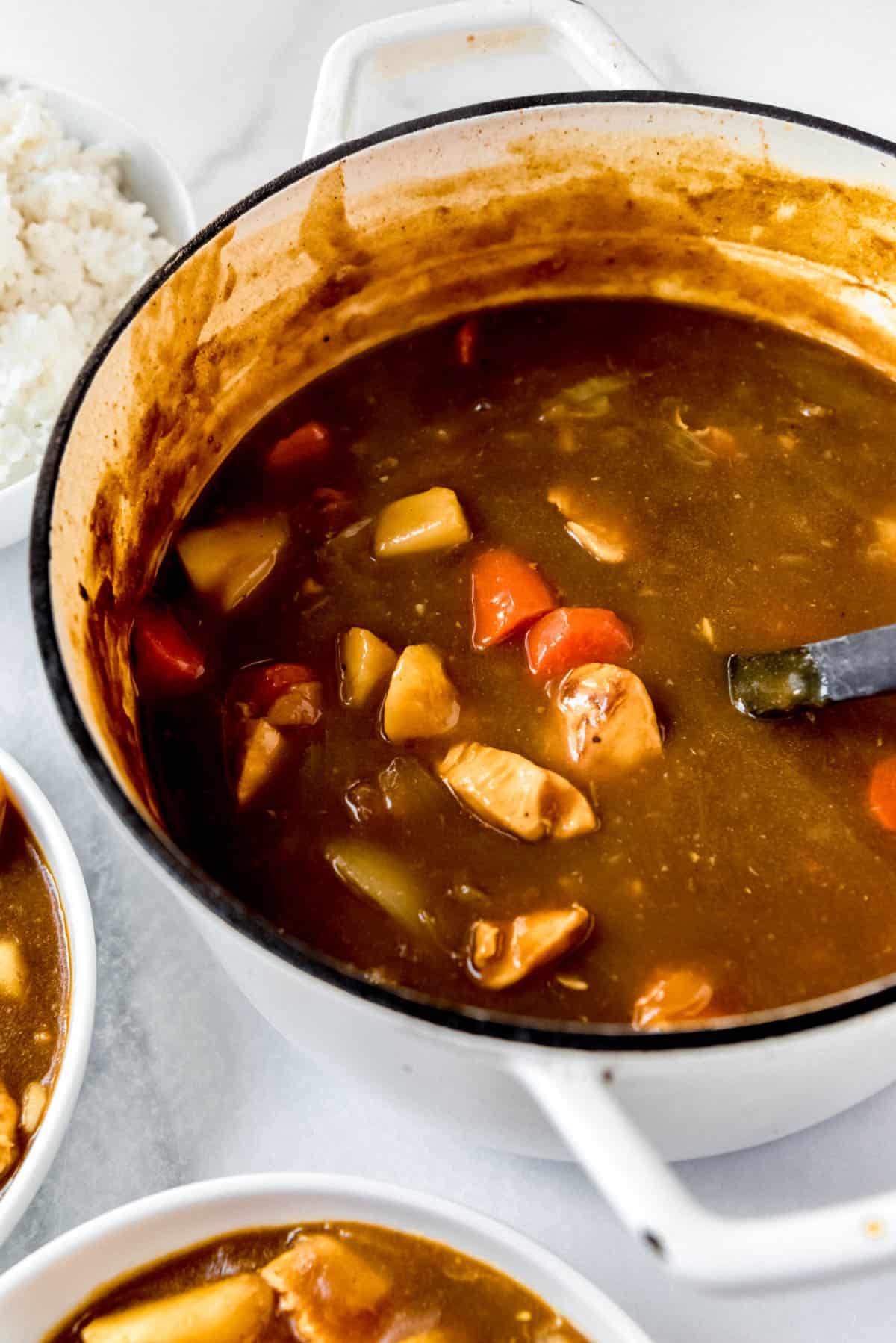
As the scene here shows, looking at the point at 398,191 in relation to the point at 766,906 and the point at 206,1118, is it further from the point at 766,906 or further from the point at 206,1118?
the point at 206,1118

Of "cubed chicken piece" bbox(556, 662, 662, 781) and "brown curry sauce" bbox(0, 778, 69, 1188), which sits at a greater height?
"brown curry sauce" bbox(0, 778, 69, 1188)

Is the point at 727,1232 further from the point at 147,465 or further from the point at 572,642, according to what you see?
the point at 147,465

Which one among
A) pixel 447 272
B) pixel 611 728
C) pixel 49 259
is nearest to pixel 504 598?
pixel 611 728

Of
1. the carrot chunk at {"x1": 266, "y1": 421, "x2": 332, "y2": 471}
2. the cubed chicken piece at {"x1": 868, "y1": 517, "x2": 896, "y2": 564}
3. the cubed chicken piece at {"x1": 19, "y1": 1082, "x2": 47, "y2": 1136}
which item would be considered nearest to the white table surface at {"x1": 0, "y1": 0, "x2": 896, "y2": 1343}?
the cubed chicken piece at {"x1": 19, "y1": 1082, "x2": 47, "y2": 1136}

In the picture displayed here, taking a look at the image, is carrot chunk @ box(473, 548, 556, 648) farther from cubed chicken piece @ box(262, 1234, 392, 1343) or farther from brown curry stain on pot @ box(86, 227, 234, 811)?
cubed chicken piece @ box(262, 1234, 392, 1343)

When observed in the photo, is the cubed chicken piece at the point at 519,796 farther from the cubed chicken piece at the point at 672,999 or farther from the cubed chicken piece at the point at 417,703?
the cubed chicken piece at the point at 672,999

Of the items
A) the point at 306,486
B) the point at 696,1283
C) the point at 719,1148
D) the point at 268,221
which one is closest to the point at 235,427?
the point at 306,486
